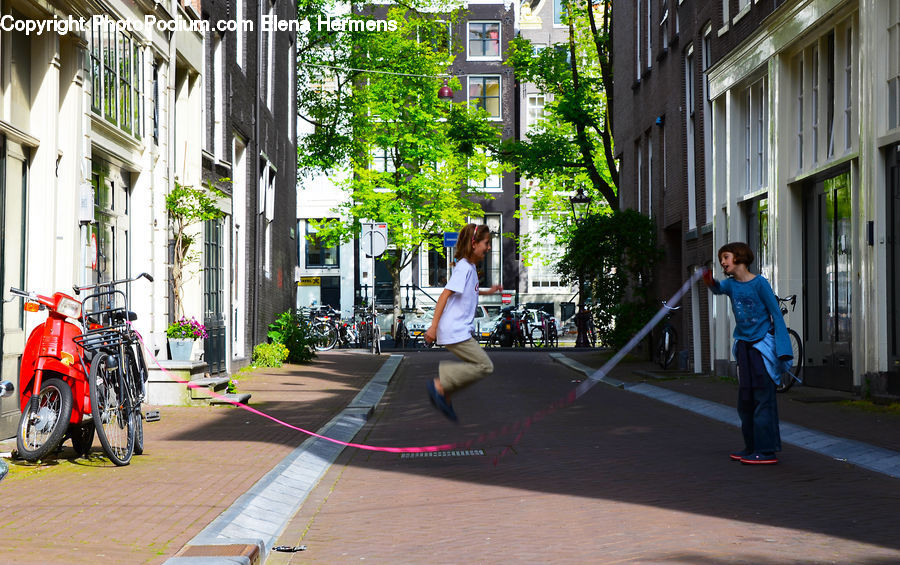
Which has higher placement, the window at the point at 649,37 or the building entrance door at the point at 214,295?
the window at the point at 649,37

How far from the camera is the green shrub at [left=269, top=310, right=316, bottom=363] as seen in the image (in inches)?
1005

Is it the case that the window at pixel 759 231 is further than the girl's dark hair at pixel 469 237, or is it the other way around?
the window at pixel 759 231

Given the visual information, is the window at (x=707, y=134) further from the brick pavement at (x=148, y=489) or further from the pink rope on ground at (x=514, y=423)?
the brick pavement at (x=148, y=489)

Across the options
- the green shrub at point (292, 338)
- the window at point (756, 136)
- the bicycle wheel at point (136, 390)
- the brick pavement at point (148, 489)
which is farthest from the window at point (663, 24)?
the bicycle wheel at point (136, 390)

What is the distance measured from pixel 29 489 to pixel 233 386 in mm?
8556

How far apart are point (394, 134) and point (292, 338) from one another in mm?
19762

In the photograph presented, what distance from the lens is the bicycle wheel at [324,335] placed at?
104 feet

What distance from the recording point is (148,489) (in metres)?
7.51

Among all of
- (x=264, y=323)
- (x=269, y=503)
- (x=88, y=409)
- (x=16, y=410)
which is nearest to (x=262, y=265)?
(x=264, y=323)

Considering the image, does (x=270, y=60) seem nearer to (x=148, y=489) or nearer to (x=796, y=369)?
(x=796, y=369)

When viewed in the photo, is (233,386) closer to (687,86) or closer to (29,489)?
(29,489)

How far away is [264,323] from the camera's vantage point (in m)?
25.7

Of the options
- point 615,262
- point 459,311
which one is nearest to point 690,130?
point 615,262

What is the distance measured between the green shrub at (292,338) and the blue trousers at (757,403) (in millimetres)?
17308
